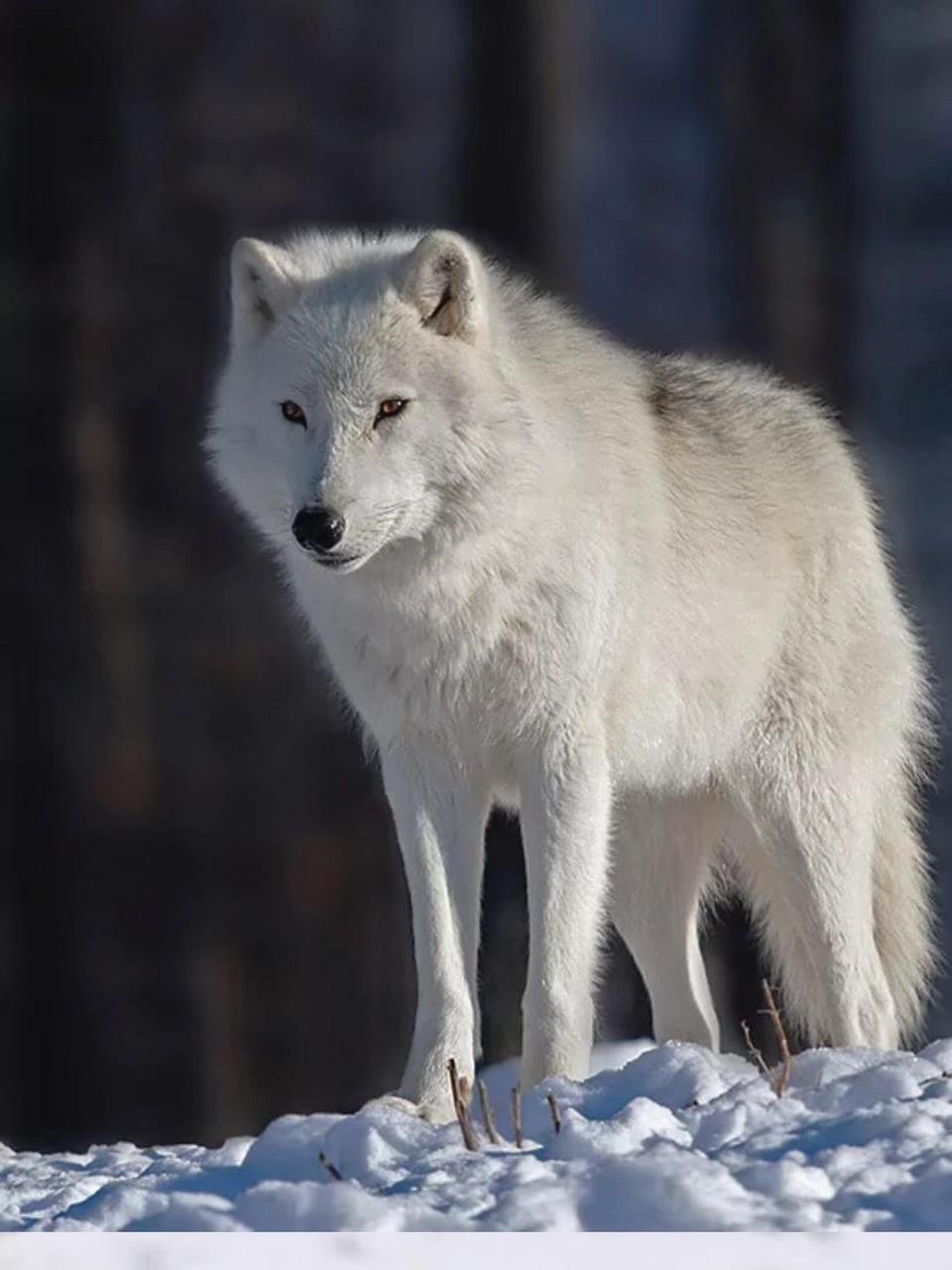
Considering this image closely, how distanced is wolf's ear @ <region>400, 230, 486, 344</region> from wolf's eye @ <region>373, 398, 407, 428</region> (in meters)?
0.27

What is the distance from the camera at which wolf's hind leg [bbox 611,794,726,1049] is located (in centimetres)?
683

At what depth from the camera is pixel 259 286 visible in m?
5.67

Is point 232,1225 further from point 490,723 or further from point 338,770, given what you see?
point 338,770

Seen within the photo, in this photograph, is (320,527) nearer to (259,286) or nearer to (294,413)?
(294,413)

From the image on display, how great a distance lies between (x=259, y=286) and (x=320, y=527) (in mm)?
898

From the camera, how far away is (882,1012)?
6578 millimetres

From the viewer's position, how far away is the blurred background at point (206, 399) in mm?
12289

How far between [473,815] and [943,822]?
711cm

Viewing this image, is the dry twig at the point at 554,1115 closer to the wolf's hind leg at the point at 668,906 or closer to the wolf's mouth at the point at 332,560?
the wolf's mouth at the point at 332,560

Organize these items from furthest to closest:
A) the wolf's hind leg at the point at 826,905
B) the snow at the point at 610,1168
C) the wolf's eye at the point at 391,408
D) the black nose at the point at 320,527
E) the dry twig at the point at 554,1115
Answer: the wolf's hind leg at the point at 826,905 → the wolf's eye at the point at 391,408 → the black nose at the point at 320,527 → the dry twig at the point at 554,1115 → the snow at the point at 610,1168

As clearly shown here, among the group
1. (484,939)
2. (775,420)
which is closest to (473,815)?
(775,420)

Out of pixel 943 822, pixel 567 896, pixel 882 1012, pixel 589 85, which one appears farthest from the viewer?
pixel 589 85

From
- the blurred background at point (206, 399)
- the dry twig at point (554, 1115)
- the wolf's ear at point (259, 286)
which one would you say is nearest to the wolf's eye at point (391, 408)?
the wolf's ear at point (259, 286)

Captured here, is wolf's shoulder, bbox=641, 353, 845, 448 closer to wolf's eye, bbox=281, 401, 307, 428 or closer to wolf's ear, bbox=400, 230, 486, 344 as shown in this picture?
wolf's ear, bbox=400, 230, 486, 344
